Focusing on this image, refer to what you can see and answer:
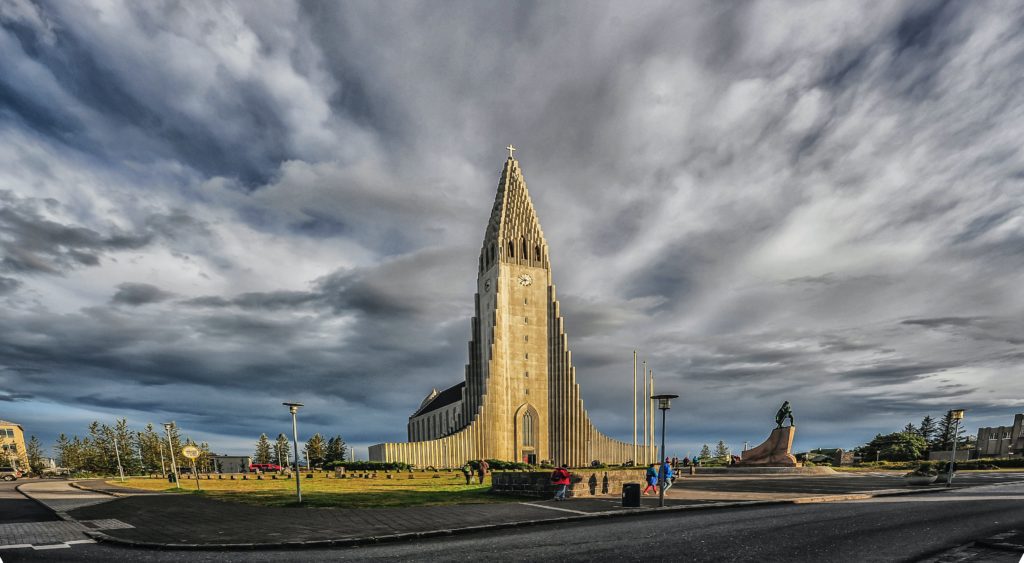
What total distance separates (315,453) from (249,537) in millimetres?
106718

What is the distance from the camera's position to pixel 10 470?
2239 inches

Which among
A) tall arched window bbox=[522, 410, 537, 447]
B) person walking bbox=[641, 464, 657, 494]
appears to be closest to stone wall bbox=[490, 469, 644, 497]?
person walking bbox=[641, 464, 657, 494]

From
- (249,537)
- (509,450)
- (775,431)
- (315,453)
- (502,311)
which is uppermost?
(502,311)

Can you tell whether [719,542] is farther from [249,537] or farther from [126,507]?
[126,507]

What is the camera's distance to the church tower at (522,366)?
76000mm

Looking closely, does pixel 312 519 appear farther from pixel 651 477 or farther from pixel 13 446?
pixel 13 446

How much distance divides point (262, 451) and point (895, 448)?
109292 millimetres

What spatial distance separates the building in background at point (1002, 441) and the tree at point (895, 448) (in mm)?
7056

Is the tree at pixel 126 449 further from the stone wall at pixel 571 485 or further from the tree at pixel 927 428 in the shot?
the tree at pixel 927 428

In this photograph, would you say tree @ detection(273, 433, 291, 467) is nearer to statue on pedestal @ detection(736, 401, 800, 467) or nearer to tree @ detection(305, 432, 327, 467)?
tree @ detection(305, 432, 327, 467)

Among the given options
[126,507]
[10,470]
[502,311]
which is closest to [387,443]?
[502,311]

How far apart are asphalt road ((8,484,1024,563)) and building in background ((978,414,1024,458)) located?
78429 mm

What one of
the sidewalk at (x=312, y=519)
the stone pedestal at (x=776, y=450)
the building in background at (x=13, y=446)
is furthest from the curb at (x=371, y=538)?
the building in background at (x=13, y=446)

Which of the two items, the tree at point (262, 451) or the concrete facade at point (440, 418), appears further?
the tree at point (262, 451)
